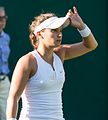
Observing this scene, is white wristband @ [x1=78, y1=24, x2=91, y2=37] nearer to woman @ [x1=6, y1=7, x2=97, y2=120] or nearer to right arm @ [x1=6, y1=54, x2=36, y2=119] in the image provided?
woman @ [x1=6, y1=7, x2=97, y2=120]

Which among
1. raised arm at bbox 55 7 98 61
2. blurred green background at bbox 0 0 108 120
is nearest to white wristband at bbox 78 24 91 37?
raised arm at bbox 55 7 98 61

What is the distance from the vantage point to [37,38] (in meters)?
5.09

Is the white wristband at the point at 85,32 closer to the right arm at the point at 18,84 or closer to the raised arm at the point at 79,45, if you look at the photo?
the raised arm at the point at 79,45

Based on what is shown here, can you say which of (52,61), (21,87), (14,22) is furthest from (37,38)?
(14,22)

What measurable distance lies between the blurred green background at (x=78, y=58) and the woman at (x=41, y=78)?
3.43 metres

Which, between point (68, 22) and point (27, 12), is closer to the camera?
point (68, 22)

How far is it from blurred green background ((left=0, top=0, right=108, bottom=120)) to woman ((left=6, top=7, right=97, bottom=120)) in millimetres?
3431

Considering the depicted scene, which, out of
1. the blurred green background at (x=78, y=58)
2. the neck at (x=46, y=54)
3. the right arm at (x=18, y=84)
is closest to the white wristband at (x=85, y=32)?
the neck at (x=46, y=54)

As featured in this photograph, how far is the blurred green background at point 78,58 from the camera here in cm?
852

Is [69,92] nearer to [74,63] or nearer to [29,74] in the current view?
[74,63]

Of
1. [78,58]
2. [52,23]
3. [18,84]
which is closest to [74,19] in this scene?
[52,23]

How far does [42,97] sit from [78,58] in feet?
12.8

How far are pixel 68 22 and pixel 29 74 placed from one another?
0.61m

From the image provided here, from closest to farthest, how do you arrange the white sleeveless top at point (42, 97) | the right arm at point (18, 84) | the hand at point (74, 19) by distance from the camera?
the right arm at point (18, 84)
the white sleeveless top at point (42, 97)
the hand at point (74, 19)
